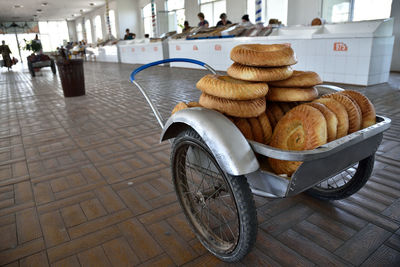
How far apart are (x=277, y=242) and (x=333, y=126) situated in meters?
0.70

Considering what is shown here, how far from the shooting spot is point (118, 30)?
830 inches

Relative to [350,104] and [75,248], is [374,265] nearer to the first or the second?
[350,104]

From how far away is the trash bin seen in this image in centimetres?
579

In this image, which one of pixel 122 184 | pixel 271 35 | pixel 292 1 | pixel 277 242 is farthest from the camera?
pixel 292 1

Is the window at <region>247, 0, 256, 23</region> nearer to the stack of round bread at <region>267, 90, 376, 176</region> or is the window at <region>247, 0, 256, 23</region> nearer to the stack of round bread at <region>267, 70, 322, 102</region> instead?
the stack of round bread at <region>267, 70, 322, 102</region>

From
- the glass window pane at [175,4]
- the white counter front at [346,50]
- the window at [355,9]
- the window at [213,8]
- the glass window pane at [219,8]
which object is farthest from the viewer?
the glass window pane at [175,4]

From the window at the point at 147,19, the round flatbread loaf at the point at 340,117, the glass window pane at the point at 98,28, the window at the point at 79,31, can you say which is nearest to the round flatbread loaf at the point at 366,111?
the round flatbread loaf at the point at 340,117

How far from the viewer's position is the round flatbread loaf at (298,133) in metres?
1.13

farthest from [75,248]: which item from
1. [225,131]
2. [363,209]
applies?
[363,209]

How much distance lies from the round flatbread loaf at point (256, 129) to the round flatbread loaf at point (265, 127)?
0.7 inches

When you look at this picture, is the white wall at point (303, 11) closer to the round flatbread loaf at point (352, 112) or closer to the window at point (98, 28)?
the round flatbread loaf at point (352, 112)

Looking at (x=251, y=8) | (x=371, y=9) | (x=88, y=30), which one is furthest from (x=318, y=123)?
(x=88, y=30)

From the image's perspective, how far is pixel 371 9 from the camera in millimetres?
9281

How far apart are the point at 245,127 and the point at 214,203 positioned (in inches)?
27.9
